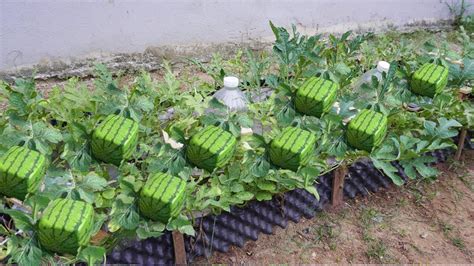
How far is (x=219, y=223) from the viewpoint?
204 centimetres

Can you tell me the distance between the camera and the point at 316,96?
1913 mm

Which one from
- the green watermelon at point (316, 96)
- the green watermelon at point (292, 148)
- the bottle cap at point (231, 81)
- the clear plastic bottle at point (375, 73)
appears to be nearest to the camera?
the green watermelon at point (292, 148)

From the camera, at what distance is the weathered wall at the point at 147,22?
3.52m

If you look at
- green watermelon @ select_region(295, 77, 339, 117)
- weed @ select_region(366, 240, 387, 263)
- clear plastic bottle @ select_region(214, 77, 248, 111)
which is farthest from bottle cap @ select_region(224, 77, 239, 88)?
weed @ select_region(366, 240, 387, 263)

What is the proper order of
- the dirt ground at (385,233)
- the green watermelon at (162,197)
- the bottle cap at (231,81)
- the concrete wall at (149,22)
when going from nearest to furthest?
the green watermelon at (162,197) < the dirt ground at (385,233) < the bottle cap at (231,81) < the concrete wall at (149,22)

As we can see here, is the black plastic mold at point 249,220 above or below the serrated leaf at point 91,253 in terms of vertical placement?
below

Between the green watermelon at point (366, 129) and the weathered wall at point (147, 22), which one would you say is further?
the weathered wall at point (147, 22)

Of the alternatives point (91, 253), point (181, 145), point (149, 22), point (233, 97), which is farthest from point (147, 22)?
point (91, 253)

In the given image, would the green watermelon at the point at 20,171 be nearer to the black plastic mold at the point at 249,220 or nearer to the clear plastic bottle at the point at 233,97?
the black plastic mold at the point at 249,220

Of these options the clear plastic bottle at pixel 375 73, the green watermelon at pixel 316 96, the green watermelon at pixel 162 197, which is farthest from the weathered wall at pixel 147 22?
the green watermelon at pixel 162 197

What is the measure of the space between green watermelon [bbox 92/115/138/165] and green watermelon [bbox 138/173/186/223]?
5.3 inches

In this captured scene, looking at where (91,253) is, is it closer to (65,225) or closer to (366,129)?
(65,225)

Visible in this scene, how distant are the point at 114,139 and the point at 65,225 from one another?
31cm

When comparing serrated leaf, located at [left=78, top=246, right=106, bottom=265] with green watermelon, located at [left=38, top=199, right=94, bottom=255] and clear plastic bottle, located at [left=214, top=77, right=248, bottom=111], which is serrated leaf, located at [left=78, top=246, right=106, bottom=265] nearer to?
→ green watermelon, located at [left=38, top=199, right=94, bottom=255]
